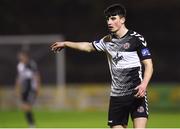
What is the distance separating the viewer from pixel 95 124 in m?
22.7

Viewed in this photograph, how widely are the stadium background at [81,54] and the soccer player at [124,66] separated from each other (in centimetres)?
1457

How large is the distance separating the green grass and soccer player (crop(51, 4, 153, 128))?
8.11 meters

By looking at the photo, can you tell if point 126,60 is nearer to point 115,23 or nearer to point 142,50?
point 142,50

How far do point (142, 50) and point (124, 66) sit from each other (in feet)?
1.10

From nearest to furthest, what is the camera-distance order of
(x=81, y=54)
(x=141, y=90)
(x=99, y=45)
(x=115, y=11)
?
(x=141, y=90) → (x=115, y=11) → (x=99, y=45) → (x=81, y=54)

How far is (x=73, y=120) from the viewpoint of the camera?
25031 mm

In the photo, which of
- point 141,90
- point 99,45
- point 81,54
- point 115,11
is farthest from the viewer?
point 81,54

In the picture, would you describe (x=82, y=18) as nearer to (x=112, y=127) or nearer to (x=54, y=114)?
(x=54, y=114)

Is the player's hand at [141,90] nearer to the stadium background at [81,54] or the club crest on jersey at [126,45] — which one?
the club crest on jersey at [126,45]

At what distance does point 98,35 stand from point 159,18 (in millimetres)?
2951

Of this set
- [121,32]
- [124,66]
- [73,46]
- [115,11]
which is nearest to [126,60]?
[124,66]

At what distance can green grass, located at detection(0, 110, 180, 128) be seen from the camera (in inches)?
884

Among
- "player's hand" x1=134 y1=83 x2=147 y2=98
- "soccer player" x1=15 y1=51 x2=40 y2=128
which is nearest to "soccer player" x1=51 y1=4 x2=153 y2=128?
"player's hand" x1=134 y1=83 x2=147 y2=98

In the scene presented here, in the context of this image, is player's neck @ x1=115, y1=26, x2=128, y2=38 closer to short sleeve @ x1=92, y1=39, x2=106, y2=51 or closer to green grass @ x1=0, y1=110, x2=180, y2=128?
short sleeve @ x1=92, y1=39, x2=106, y2=51
